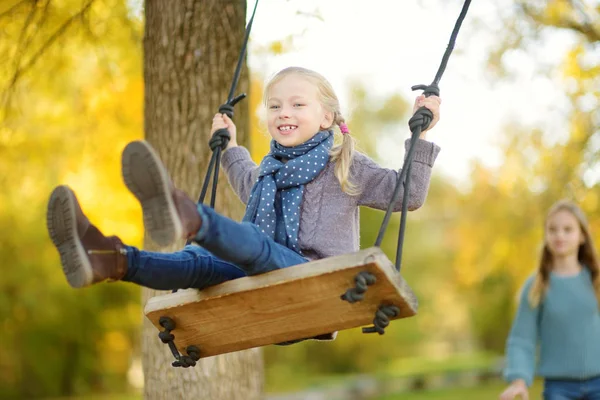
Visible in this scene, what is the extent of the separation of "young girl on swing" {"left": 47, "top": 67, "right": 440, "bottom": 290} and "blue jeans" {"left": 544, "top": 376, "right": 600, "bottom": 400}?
155cm

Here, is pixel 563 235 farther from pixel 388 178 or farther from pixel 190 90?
pixel 190 90

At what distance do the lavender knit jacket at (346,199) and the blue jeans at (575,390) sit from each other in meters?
1.52

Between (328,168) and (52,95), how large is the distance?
601cm

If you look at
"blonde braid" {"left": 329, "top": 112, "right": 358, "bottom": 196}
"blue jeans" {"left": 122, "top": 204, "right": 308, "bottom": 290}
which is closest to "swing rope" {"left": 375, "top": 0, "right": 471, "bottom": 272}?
"blonde braid" {"left": 329, "top": 112, "right": 358, "bottom": 196}

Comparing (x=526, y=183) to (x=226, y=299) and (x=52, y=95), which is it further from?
(x=226, y=299)

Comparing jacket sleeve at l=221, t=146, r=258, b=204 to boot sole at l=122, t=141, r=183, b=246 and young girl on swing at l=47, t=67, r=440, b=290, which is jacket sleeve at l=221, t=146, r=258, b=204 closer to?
young girl on swing at l=47, t=67, r=440, b=290

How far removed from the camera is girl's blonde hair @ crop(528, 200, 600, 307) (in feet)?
14.1

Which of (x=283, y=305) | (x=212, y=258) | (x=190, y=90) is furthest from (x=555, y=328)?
(x=190, y=90)

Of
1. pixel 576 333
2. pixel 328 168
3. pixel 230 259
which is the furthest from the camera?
pixel 576 333

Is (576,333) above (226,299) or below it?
above

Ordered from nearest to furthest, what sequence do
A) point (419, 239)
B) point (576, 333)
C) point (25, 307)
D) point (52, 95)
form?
point (576, 333), point (52, 95), point (25, 307), point (419, 239)

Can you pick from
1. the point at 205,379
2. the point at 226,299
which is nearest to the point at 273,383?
the point at 205,379

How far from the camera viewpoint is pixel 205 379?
433cm

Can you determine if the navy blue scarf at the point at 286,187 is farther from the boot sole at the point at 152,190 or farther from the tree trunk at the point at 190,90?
the tree trunk at the point at 190,90
